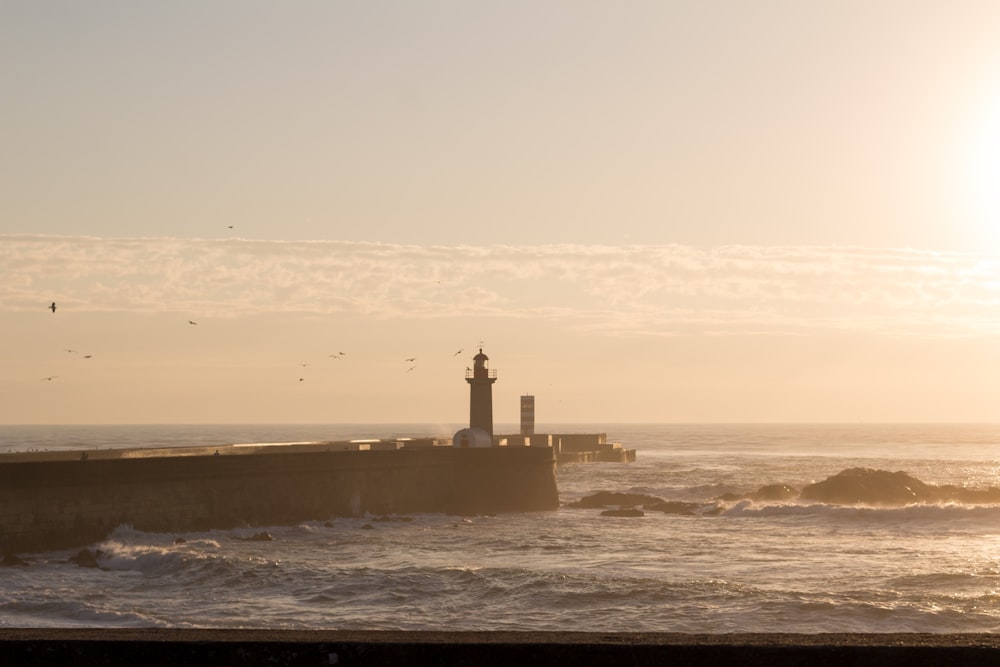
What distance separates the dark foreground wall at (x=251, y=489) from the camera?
30.6 m

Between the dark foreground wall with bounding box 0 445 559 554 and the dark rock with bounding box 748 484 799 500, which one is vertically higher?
the dark foreground wall with bounding box 0 445 559 554

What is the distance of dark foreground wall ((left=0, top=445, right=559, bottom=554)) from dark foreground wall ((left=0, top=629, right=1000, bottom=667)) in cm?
2530

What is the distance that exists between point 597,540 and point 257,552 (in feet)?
32.4

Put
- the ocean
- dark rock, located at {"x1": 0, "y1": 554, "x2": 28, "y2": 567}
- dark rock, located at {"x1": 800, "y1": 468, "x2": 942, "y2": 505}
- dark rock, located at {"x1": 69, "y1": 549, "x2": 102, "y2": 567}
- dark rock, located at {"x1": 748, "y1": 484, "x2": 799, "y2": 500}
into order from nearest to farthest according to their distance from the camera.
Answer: the ocean → dark rock, located at {"x1": 0, "y1": 554, "x2": 28, "y2": 567} → dark rock, located at {"x1": 69, "y1": 549, "x2": 102, "y2": 567} → dark rock, located at {"x1": 800, "y1": 468, "x2": 942, "y2": 505} → dark rock, located at {"x1": 748, "y1": 484, "x2": 799, "y2": 500}

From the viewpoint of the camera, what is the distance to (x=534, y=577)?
26172mm

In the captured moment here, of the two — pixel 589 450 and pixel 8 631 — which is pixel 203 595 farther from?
pixel 589 450

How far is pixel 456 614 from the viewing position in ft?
71.6

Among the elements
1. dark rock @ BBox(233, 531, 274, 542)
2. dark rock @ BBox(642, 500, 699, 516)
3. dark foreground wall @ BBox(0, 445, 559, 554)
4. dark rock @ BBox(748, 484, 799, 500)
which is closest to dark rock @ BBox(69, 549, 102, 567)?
dark foreground wall @ BBox(0, 445, 559, 554)

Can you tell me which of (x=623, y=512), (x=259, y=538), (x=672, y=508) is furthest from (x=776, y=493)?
(x=259, y=538)

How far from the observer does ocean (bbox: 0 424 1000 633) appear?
2122 centimetres

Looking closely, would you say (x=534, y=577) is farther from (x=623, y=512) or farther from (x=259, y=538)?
(x=623, y=512)

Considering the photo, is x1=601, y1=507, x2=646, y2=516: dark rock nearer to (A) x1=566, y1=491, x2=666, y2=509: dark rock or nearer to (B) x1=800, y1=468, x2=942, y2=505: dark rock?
(A) x1=566, y1=491, x2=666, y2=509: dark rock

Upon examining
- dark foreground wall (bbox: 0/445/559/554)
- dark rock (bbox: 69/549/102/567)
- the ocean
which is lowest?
the ocean

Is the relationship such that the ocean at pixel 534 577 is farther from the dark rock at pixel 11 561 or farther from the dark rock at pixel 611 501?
the dark rock at pixel 611 501
